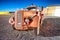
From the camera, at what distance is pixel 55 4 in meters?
1.74

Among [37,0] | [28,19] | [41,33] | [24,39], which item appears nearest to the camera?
[24,39]

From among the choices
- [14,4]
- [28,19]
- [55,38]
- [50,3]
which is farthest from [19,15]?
[50,3]

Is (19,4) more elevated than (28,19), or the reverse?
(19,4)

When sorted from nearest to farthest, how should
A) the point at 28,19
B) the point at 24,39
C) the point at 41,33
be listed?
the point at 24,39 < the point at 41,33 < the point at 28,19

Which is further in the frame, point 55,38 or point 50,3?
point 50,3

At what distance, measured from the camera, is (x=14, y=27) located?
1.10 metres

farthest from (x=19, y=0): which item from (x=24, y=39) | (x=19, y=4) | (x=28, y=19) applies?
(x=24, y=39)

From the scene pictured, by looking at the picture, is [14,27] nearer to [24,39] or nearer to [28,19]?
[28,19]

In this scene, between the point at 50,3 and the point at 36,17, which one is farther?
the point at 50,3

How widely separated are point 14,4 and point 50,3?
0.55 m

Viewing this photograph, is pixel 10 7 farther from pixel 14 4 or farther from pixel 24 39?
pixel 24 39

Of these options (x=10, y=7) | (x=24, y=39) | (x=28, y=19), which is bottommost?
(x=24, y=39)

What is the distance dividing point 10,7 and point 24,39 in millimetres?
1005

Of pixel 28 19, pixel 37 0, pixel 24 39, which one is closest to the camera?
pixel 24 39
